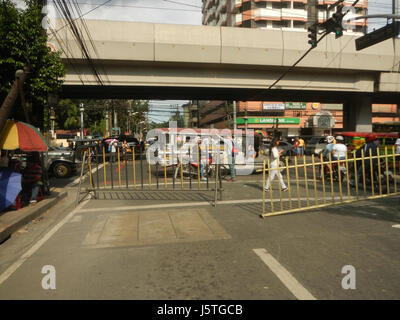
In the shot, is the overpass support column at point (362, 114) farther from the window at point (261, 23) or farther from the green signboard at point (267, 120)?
the window at point (261, 23)

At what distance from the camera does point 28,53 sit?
26.5 ft

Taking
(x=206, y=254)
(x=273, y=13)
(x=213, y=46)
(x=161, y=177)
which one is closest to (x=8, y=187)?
(x=206, y=254)

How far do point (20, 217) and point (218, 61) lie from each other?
1554 cm

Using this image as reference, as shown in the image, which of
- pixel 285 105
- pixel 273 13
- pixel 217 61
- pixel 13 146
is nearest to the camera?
pixel 13 146

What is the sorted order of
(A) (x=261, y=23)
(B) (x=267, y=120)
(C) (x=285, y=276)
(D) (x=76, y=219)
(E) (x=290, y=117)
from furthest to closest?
1. (A) (x=261, y=23)
2. (E) (x=290, y=117)
3. (B) (x=267, y=120)
4. (D) (x=76, y=219)
5. (C) (x=285, y=276)

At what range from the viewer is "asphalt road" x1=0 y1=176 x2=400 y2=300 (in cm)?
359

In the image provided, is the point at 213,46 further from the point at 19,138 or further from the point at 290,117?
the point at 290,117

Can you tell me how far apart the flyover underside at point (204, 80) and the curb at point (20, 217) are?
40.3 feet

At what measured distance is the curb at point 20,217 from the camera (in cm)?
591

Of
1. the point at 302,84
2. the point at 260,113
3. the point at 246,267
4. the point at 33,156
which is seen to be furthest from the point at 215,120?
the point at 246,267

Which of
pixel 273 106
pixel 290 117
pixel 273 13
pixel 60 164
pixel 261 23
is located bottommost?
pixel 60 164

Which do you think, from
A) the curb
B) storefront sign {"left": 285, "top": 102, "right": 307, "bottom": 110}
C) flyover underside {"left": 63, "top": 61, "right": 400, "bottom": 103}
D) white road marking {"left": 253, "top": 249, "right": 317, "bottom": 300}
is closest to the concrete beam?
flyover underside {"left": 63, "top": 61, "right": 400, "bottom": 103}

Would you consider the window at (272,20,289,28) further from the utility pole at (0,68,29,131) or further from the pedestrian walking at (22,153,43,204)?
the utility pole at (0,68,29,131)
